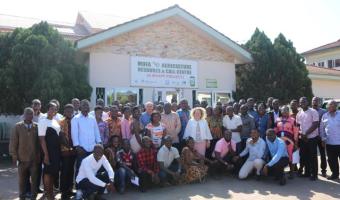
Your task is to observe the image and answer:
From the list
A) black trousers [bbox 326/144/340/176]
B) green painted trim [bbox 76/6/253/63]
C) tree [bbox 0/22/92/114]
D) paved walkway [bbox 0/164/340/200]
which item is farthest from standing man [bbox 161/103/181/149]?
green painted trim [bbox 76/6/253/63]

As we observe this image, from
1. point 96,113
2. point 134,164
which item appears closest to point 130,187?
point 134,164

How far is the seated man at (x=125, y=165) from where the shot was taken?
7.64m

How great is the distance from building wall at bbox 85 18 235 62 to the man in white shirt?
240 inches

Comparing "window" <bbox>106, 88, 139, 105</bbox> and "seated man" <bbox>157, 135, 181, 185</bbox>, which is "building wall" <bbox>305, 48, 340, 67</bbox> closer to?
"window" <bbox>106, 88, 139, 105</bbox>

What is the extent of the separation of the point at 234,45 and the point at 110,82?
552cm

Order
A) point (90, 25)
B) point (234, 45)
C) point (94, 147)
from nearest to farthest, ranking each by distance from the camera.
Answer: point (94, 147) → point (234, 45) → point (90, 25)

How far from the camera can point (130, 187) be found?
808cm

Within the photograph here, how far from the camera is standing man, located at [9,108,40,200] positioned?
6.76 m

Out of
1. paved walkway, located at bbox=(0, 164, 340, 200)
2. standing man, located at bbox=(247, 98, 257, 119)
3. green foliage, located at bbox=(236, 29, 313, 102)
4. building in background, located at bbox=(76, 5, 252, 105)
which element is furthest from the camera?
green foliage, located at bbox=(236, 29, 313, 102)

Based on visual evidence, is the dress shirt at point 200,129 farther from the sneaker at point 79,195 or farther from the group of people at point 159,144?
the sneaker at point 79,195

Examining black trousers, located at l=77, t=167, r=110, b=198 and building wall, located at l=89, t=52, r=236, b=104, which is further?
building wall, located at l=89, t=52, r=236, b=104

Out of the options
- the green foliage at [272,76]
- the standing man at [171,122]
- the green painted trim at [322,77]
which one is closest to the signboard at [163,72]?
the green foliage at [272,76]

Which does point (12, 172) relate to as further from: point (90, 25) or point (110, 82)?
point (90, 25)

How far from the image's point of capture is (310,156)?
8867 mm
